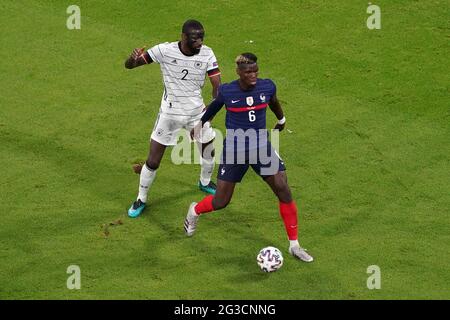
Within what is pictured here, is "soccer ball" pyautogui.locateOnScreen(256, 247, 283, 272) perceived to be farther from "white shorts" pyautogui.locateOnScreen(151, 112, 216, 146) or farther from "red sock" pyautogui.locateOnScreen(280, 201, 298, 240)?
"white shorts" pyautogui.locateOnScreen(151, 112, 216, 146)

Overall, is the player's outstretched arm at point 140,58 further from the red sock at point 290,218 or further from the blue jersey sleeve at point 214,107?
the red sock at point 290,218

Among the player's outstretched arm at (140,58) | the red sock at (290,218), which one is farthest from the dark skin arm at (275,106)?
the player's outstretched arm at (140,58)

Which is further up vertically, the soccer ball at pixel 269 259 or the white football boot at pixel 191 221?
the white football boot at pixel 191 221

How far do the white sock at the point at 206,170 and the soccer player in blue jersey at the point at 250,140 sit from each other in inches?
64.4

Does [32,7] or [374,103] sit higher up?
[32,7]

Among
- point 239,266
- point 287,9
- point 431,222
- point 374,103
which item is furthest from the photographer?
point 287,9

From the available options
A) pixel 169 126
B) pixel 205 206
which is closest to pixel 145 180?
pixel 169 126

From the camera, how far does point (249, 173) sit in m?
15.6

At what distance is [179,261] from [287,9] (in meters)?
9.15

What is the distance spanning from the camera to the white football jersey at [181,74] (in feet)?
44.6

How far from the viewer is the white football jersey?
13.6 meters

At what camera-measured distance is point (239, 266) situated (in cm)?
1295
